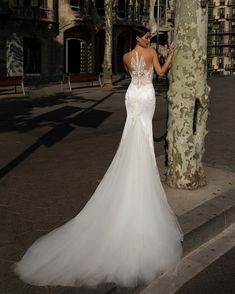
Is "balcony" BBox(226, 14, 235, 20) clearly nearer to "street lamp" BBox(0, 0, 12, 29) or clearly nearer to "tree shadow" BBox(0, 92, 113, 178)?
"street lamp" BBox(0, 0, 12, 29)

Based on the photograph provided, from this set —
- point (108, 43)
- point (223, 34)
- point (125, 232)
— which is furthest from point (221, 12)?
point (125, 232)

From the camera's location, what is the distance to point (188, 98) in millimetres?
5777

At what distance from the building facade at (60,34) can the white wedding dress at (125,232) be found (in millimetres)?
27105

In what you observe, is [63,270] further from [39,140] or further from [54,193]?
[39,140]

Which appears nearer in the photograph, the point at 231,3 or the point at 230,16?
the point at 231,3

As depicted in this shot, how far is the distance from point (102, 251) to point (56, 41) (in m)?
31.7

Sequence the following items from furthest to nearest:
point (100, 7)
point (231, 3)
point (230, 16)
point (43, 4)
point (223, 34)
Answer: point (223, 34) < point (230, 16) < point (231, 3) < point (100, 7) < point (43, 4)

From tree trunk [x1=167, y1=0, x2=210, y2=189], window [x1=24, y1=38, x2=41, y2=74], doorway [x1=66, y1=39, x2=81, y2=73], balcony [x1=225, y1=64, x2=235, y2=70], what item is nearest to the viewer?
tree trunk [x1=167, y1=0, x2=210, y2=189]

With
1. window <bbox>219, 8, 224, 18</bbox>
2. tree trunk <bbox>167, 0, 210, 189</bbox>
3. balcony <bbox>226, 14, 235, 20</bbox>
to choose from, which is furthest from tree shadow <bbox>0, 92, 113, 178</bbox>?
window <bbox>219, 8, 224, 18</bbox>

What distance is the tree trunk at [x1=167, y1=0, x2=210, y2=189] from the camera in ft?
18.4

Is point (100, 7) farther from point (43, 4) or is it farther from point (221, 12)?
point (221, 12)

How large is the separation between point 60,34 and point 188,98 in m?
29.9

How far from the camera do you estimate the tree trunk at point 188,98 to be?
5.62 m

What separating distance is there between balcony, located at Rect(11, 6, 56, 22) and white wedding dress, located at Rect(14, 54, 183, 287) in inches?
1115
